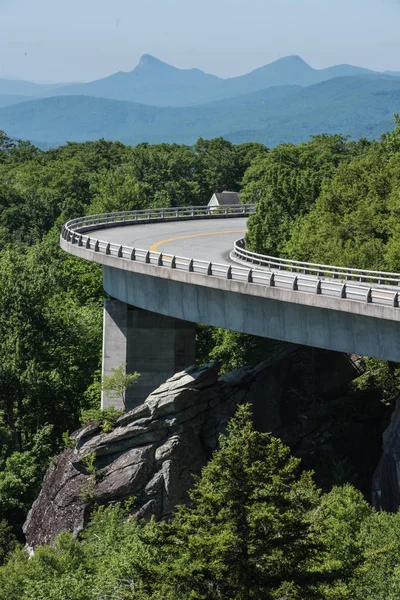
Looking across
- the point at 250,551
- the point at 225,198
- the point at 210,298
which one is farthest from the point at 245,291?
the point at 225,198

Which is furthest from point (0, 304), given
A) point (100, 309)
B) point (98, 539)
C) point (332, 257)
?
point (98, 539)

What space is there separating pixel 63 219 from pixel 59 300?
32891mm

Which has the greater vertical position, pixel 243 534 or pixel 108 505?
pixel 243 534

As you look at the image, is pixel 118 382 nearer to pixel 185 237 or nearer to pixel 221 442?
pixel 185 237

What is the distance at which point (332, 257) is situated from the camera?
161 feet

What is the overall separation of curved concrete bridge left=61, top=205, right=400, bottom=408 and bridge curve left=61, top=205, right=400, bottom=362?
0.04 m

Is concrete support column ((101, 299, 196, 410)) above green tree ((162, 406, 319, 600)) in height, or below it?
below

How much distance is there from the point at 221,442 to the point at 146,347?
2404 centimetres

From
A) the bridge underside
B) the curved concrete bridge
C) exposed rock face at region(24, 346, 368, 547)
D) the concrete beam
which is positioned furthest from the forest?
the concrete beam

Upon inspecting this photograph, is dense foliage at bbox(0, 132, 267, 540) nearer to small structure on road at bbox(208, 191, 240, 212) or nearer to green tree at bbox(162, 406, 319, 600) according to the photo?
small structure on road at bbox(208, 191, 240, 212)

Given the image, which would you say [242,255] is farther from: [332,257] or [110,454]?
[110,454]

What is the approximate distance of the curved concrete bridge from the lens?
3747cm

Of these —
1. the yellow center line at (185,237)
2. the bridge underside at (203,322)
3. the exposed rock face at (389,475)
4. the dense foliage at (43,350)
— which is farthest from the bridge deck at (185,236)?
the exposed rock face at (389,475)

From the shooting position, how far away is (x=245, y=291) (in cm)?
4169
